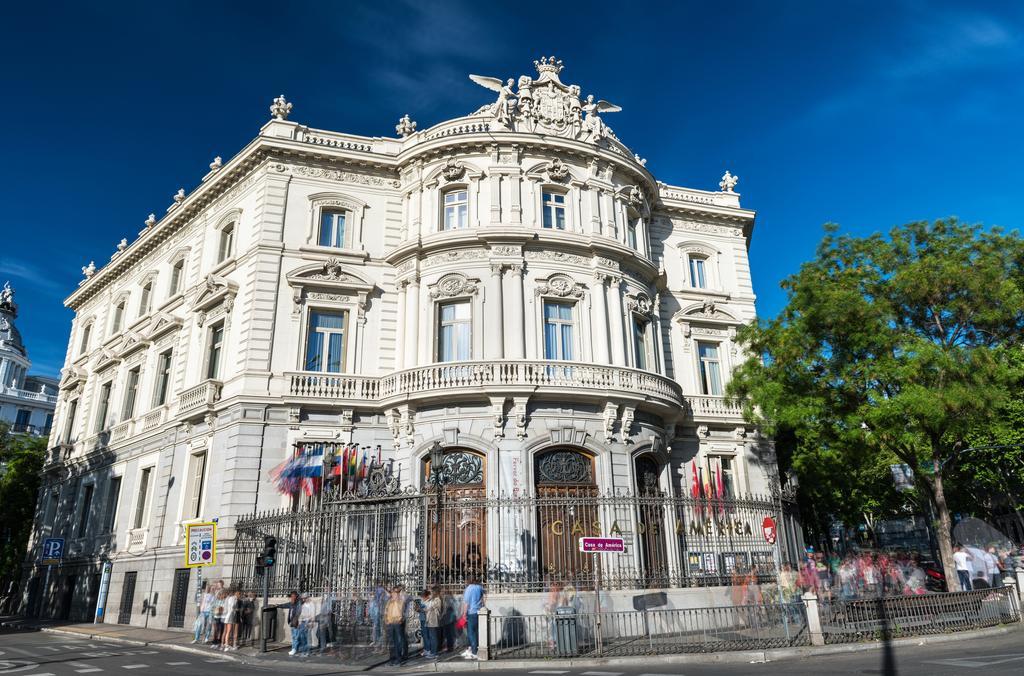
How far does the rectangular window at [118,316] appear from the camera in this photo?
34094 millimetres

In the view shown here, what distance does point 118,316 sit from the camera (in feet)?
113

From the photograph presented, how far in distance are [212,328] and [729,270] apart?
67.8 ft

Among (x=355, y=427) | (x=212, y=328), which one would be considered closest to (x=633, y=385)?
(x=355, y=427)

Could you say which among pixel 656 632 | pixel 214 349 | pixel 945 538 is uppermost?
pixel 214 349

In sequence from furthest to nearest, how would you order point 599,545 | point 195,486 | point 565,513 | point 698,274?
point 698,274
point 195,486
point 565,513
point 599,545

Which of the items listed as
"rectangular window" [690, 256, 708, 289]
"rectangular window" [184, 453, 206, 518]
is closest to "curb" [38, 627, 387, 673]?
"rectangular window" [184, 453, 206, 518]

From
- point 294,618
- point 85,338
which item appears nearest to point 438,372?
point 294,618

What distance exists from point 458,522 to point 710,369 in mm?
13568

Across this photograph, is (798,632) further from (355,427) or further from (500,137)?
(500,137)

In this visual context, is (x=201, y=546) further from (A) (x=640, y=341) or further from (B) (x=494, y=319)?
(A) (x=640, y=341)

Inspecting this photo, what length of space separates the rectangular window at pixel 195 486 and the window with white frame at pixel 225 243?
25.0 ft

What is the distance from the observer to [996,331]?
2159 centimetres

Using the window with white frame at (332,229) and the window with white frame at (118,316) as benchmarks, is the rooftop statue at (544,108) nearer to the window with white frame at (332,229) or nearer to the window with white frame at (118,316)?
the window with white frame at (332,229)

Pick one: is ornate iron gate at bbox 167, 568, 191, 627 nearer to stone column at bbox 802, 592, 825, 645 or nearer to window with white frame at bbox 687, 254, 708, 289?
stone column at bbox 802, 592, 825, 645
